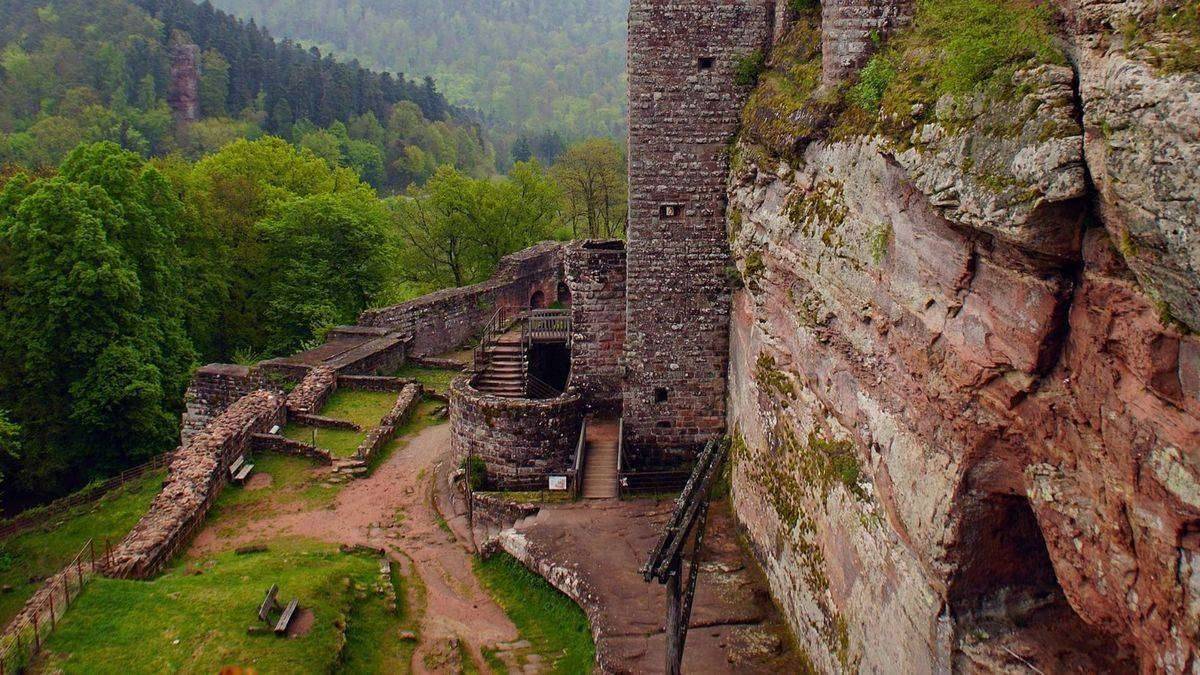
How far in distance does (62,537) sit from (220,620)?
9.69m

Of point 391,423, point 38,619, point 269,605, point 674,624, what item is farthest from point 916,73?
point 391,423

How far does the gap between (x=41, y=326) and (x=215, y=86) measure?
64.5 meters

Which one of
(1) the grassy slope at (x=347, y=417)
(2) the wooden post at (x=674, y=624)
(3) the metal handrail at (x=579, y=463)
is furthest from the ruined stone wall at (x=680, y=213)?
(1) the grassy slope at (x=347, y=417)

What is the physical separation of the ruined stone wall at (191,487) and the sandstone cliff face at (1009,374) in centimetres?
1012

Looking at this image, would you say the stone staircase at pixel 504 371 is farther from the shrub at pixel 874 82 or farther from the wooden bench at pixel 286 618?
the shrub at pixel 874 82

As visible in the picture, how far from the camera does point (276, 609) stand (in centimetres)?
1198

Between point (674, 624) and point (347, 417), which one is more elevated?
point (674, 624)

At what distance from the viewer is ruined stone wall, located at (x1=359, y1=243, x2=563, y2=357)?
2720cm

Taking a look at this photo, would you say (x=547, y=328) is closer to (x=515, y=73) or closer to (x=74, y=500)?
(x=74, y=500)

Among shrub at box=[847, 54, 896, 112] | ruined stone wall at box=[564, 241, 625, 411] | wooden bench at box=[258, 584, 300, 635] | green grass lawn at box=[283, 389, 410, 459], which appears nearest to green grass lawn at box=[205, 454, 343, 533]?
green grass lawn at box=[283, 389, 410, 459]

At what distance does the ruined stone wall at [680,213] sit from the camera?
46.7ft

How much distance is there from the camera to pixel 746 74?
1416cm

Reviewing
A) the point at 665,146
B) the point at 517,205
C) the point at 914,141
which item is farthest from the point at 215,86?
the point at 914,141

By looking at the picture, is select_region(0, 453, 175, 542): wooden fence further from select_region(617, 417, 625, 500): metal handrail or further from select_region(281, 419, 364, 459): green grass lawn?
select_region(617, 417, 625, 500): metal handrail
